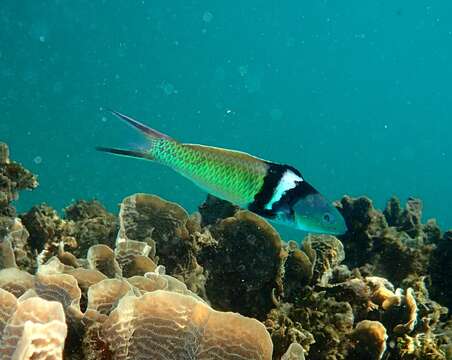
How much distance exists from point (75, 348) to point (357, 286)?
2923 mm

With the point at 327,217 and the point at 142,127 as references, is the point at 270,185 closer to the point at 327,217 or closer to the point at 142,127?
the point at 327,217

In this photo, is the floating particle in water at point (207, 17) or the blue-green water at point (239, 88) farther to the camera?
the floating particle in water at point (207, 17)

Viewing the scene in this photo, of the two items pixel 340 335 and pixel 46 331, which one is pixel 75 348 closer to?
pixel 46 331

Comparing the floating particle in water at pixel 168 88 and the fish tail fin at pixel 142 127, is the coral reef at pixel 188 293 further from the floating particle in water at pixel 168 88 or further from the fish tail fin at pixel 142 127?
the floating particle in water at pixel 168 88

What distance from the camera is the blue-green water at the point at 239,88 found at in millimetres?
87625

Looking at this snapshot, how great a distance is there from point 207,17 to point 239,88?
3021 cm

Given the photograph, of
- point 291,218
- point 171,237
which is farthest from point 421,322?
point 171,237

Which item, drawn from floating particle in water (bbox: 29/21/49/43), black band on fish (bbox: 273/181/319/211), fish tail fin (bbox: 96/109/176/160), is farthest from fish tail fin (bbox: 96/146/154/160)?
floating particle in water (bbox: 29/21/49/43)

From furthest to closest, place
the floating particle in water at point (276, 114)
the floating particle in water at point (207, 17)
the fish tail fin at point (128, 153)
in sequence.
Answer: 1. the floating particle in water at point (276, 114)
2. the floating particle in water at point (207, 17)
3. the fish tail fin at point (128, 153)

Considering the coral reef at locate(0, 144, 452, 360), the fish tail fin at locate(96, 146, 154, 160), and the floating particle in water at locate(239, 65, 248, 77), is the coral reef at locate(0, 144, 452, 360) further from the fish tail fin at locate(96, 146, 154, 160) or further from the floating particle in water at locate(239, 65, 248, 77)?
the floating particle in water at locate(239, 65, 248, 77)

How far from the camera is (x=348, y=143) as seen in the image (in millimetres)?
177500

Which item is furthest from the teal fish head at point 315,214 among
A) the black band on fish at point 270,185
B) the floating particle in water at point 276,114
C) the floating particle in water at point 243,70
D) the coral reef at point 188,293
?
the floating particle in water at point 243,70

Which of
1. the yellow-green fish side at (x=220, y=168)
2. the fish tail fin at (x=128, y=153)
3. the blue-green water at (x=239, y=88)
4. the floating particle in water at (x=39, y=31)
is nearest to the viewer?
the fish tail fin at (x=128, y=153)

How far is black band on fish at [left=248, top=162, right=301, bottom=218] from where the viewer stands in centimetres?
312
